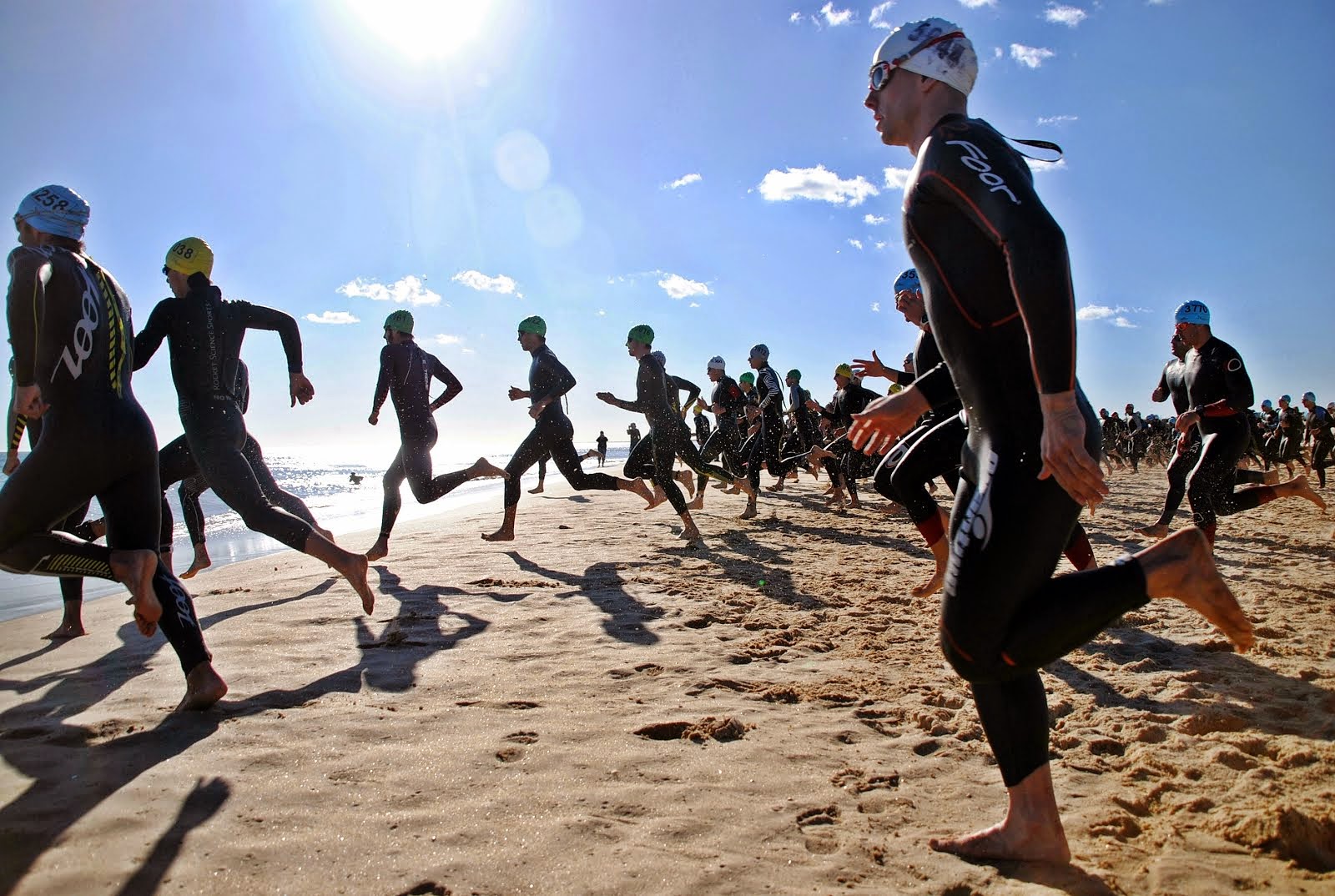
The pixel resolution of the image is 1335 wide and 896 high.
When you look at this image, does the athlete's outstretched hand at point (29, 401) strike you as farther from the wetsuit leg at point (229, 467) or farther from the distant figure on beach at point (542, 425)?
the distant figure on beach at point (542, 425)

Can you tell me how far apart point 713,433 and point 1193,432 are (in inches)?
250

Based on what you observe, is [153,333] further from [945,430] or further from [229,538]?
[229,538]

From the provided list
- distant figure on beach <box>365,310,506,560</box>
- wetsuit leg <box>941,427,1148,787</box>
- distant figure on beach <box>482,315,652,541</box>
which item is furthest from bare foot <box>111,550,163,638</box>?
distant figure on beach <box>482,315,652,541</box>

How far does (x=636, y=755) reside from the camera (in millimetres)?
2527

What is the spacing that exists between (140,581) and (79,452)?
0.54m

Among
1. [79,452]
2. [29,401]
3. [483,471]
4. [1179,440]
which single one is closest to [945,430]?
[79,452]

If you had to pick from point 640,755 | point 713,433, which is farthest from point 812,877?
point 713,433

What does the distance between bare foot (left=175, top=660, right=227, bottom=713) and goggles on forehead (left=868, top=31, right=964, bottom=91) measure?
3.17 meters

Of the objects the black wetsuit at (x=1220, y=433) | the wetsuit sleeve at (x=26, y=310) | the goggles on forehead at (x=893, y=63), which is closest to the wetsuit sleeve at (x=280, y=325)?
the wetsuit sleeve at (x=26, y=310)

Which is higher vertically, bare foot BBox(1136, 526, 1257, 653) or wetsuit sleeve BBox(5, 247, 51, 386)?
wetsuit sleeve BBox(5, 247, 51, 386)

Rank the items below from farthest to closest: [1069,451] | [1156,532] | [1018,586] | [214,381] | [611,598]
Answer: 1. [1156,532]
2. [611,598]
3. [214,381]
4. [1018,586]
5. [1069,451]

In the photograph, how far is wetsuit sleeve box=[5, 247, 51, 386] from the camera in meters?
2.87

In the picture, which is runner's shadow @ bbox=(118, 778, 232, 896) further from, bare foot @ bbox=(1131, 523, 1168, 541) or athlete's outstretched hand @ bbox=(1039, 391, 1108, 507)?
bare foot @ bbox=(1131, 523, 1168, 541)

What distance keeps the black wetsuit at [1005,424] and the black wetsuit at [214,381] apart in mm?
3392
